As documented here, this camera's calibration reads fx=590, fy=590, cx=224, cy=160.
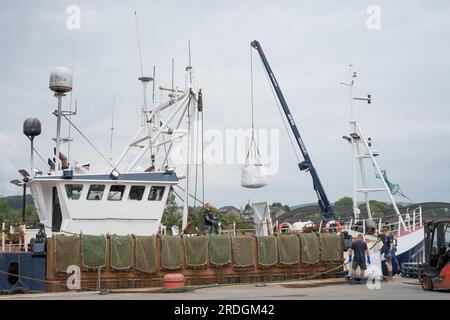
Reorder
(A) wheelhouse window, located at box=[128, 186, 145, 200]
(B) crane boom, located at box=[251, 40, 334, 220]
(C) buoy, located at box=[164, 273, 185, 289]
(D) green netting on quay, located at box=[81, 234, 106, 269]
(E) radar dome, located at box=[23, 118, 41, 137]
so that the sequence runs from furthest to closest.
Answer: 1. (B) crane boom, located at box=[251, 40, 334, 220]
2. (E) radar dome, located at box=[23, 118, 41, 137]
3. (A) wheelhouse window, located at box=[128, 186, 145, 200]
4. (D) green netting on quay, located at box=[81, 234, 106, 269]
5. (C) buoy, located at box=[164, 273, 185, 289]

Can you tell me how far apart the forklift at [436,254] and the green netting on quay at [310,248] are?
5.11 m

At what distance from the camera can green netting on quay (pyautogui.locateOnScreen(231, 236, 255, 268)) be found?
20125mm

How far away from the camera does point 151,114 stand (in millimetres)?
23078

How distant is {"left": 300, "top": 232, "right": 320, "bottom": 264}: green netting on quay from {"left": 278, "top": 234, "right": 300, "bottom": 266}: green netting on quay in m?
0.24

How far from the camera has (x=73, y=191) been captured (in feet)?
65.3

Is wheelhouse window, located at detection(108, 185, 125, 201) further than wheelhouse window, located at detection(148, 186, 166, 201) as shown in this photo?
No

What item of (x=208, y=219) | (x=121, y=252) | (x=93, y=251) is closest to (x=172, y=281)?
(x=121, y=252)

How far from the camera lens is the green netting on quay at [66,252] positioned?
1767 centimetres

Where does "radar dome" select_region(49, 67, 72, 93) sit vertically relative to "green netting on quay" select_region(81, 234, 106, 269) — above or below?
above

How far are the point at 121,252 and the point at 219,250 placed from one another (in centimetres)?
336

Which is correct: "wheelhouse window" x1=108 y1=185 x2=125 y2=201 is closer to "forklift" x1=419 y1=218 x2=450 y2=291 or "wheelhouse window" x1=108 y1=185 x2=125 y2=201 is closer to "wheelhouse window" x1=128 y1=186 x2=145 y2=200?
"wheelhouse window" x1=128 y1=186 x2=145 y2=200

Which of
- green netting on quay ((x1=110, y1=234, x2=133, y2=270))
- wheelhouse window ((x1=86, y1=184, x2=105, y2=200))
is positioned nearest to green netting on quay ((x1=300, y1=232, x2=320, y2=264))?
green netting on quay ((x1=110, y1=234, x2=133, y2=270))
